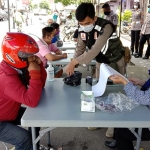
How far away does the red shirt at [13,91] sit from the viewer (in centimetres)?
136

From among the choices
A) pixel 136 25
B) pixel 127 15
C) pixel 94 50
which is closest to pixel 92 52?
pixel 94 50

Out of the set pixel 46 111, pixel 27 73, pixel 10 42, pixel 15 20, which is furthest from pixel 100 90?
pixel 15 20

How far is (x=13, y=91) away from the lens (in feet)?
4.44

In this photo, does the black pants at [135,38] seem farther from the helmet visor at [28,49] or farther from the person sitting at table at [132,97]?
the helmet visor at [28,49]

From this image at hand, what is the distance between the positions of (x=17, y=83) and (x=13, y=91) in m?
0.06

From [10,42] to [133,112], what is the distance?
3.09 ft

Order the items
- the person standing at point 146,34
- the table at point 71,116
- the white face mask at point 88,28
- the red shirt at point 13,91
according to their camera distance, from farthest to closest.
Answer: the person standing at point 146,34
the white face mask at point 88,28
the red shirt at point 13,91
the table at point 71,116

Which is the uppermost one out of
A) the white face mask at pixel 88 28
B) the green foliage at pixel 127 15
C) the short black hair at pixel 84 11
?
the green foliage at pixel 127 15

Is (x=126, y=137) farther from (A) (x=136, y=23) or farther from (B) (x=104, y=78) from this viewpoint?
(A) (x=136, y=23)

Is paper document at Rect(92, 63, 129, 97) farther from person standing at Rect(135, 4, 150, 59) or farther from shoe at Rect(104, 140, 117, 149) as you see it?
person standing at Rect(135, 4, 150, 59)

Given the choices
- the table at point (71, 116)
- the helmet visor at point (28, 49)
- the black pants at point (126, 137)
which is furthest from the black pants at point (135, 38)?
the helmet visor at point (28, 49)

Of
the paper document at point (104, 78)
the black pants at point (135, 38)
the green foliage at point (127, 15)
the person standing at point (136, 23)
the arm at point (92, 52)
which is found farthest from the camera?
the green foliage at point (127, 15)

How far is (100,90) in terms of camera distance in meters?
1.58

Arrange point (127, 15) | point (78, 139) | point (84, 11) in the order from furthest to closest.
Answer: point (127, 15), point (78, 139), point (84, 11)
